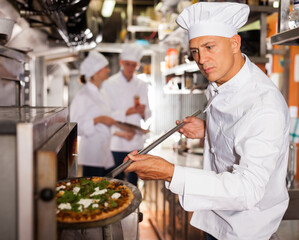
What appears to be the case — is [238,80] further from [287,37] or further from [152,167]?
[152,167]

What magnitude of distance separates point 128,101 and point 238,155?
99.5 inches

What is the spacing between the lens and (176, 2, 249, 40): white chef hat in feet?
4.45

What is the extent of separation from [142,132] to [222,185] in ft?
8.09

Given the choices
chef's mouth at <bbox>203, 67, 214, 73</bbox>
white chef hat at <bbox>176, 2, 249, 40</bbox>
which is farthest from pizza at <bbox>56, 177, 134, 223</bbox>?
white chef hat at <bbox>176, 2, 249, 40</bbox>

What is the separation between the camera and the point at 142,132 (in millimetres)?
3596

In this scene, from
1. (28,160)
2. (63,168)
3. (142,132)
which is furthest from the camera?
(142,132)

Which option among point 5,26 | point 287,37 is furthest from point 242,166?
point 5,26

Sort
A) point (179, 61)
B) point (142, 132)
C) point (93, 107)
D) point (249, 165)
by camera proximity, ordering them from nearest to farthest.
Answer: point (249, 165)
point (93, 107)
point (142, 132)
point (179, 61)

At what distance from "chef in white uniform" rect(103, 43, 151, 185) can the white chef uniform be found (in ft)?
6.57

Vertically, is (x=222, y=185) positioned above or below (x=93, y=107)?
below

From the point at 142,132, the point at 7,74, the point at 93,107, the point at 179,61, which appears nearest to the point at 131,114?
the point at 142,132

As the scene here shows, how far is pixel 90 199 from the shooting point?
1236 mm

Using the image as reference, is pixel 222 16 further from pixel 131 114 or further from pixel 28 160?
pixel 131 114

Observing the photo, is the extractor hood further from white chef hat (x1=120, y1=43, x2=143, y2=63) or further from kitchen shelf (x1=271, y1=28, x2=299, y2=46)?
kitchen shelf (x1=271, y1=28, x2=299, y2=46)
